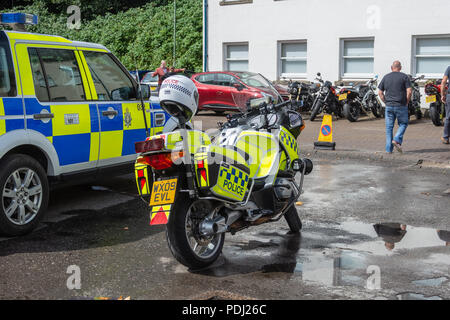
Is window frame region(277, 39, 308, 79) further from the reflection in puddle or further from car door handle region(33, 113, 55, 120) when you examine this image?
car door handle region(33, 113, 55, 120)

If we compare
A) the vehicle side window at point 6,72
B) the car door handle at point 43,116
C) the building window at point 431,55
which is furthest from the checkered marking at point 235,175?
the building window at point 431,55

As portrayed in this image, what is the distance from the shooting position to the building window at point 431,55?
19.5 m

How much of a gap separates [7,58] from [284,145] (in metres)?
3.06

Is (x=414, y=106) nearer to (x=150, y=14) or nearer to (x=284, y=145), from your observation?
(x=284, y=145)

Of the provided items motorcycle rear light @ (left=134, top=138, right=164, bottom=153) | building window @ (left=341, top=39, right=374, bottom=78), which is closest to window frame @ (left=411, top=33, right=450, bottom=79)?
building window @ (left=341, top=39, right=374, bottom=78)

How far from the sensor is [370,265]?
17.6 ft

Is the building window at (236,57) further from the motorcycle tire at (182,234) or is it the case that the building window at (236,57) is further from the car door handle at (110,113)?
the motorcycle tire at (182,234)

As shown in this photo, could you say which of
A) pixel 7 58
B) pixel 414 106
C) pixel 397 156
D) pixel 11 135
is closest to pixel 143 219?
pixel 11 135

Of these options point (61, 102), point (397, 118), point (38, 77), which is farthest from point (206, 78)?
point (38, 77)

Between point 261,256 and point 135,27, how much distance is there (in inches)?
1186

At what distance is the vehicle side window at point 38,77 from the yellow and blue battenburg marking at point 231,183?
2675 millimetres

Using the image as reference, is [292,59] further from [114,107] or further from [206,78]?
[114,107]

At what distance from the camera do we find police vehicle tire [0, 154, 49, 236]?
20.4ft

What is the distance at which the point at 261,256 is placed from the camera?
569cm
